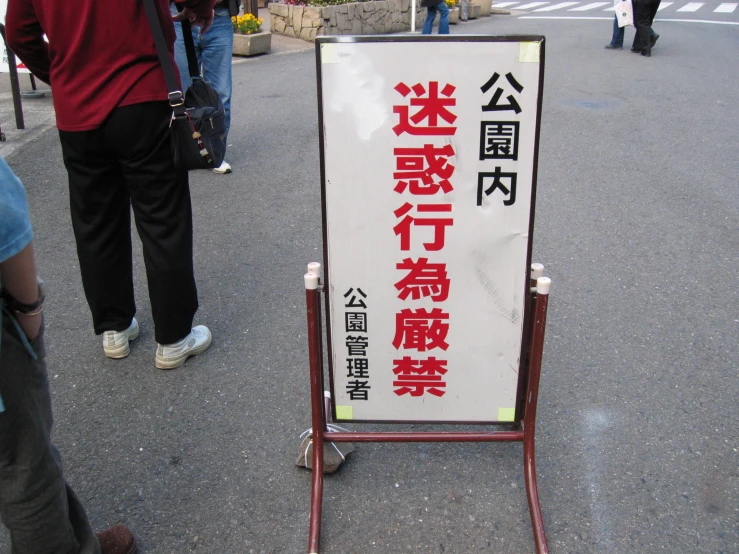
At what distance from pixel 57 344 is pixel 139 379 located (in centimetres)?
57

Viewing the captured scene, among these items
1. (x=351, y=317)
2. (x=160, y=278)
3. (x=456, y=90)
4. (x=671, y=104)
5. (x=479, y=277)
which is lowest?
(x=671, y=104)

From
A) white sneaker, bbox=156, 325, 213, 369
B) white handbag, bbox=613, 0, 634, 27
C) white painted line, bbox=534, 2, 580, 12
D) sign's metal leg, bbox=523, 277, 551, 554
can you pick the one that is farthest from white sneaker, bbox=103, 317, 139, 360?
white painted line, bbox=534, 2, 580, 12

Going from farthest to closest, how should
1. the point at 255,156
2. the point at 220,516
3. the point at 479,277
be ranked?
the point at 255,156 → the point at 220,516 → the point at 479,277

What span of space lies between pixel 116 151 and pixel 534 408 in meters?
1.87

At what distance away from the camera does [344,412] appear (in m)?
2.48

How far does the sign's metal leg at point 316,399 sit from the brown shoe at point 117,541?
57 centimetres

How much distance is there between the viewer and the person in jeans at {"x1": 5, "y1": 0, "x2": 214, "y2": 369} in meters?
2.69

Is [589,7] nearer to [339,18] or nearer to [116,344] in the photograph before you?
[339,18]

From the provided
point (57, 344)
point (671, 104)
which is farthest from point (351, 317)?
point (671, 104)

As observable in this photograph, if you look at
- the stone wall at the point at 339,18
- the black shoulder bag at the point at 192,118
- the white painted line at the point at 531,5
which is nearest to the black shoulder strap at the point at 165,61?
the black shoulder bag at the point at 192,118

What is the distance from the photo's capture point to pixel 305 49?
38.6ft

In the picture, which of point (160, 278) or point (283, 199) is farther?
point (283, 199)

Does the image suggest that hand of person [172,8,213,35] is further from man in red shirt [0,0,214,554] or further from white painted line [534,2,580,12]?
white painted line [534,2,580,12]

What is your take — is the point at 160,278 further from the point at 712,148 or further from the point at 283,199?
the point at 712,148
